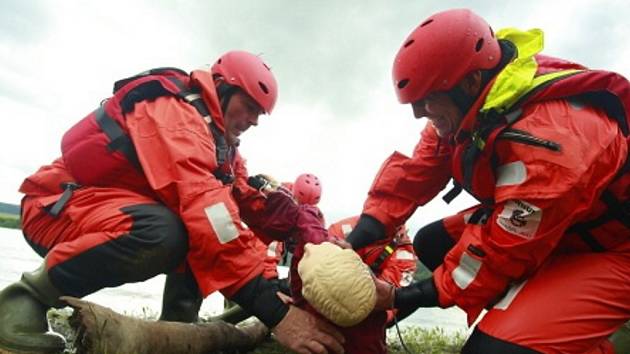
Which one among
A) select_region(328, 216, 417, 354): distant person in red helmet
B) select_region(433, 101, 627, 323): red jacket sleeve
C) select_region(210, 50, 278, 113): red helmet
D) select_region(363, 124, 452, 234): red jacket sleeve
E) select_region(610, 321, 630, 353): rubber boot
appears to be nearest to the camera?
select_region(433, 101, 627, 323): red jacket sleeve

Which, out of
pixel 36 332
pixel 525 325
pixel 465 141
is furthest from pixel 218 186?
pixel 525 325

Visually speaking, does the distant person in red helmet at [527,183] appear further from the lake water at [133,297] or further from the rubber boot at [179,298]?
the lake water at [133,297]

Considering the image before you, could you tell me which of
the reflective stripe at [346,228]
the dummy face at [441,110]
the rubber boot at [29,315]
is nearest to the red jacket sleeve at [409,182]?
the dummy face at [441,110]

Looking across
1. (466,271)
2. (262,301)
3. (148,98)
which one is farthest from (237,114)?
(466,271)

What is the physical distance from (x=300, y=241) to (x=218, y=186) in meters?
1.08

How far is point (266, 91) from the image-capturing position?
3984 millimetres

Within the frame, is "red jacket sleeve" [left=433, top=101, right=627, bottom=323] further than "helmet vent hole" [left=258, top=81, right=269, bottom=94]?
No

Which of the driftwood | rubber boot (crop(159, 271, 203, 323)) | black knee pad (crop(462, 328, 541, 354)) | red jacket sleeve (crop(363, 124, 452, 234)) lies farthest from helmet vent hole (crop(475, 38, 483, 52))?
rubber boot (crop(159, 271, 203, 323))

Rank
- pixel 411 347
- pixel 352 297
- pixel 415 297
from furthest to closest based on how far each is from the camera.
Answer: pixel 411 347, pixel 415 297, pixel 352 297

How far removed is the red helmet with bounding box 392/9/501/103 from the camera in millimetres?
3186

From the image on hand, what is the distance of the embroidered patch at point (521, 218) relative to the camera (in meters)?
2.65

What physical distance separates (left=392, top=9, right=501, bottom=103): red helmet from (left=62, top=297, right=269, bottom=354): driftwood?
197cm

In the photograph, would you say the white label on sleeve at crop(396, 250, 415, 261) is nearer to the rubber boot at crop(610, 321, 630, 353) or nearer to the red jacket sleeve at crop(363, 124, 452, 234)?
the red jacket sleeve at crop(363, 124, 452, 234)

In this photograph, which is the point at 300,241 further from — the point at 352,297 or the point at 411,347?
the point at 411,347
